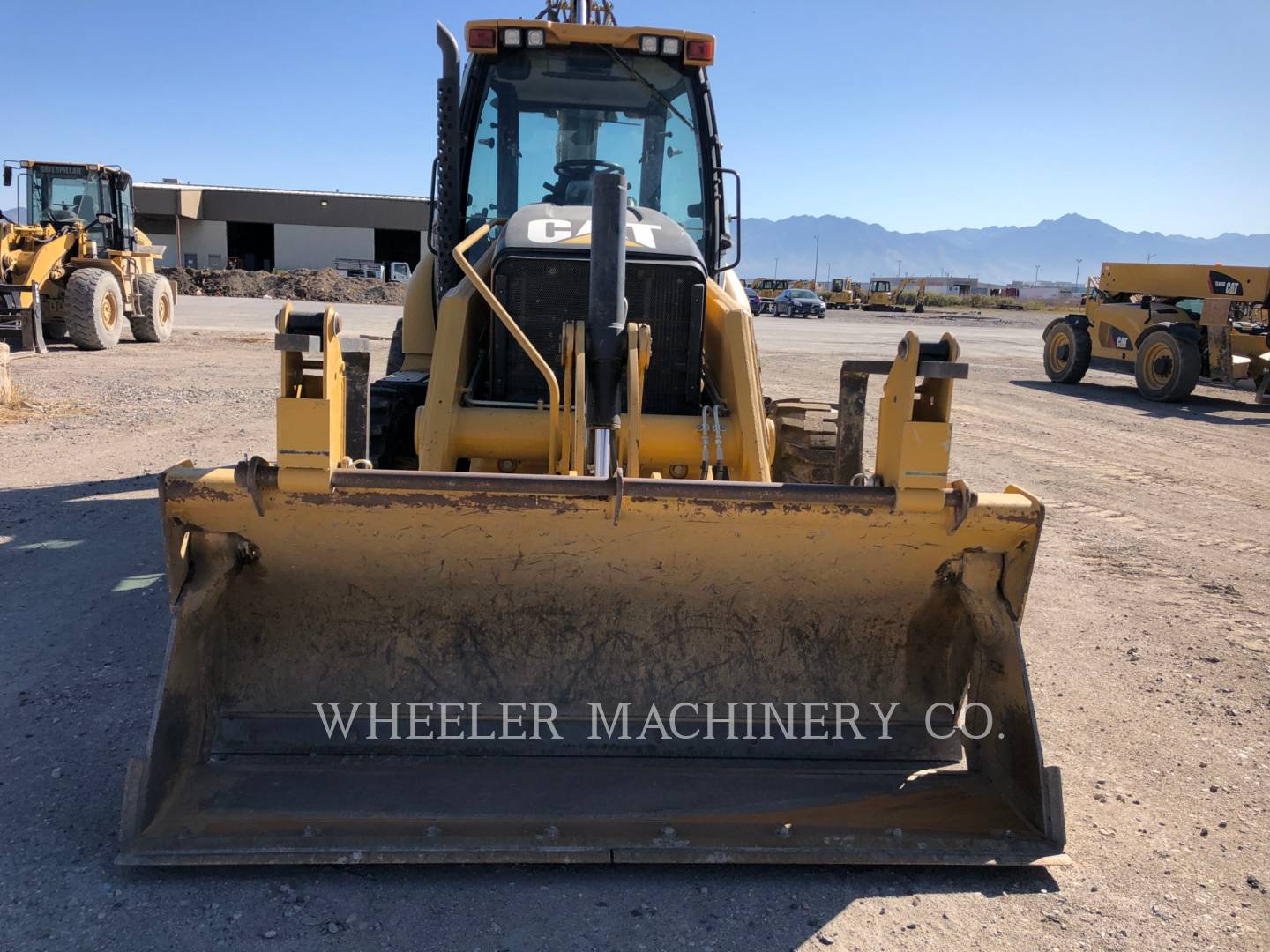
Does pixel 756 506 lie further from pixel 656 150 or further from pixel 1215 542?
pixel 1215 542

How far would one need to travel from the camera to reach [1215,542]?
705 cm

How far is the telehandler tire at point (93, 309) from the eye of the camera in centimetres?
1638

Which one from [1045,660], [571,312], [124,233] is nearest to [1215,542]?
[1045,660]

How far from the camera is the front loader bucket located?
2883 millimetres

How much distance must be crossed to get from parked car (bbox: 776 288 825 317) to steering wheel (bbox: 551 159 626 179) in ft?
134

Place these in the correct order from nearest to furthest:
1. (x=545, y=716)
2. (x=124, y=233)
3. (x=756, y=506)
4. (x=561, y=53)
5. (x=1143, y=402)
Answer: (x=756, y=506)
(x=545, y=716)
(x=561, y=53)
(x=1143, y=402)
(x=124, y=233)

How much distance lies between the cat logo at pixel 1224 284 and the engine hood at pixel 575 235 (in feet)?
49.4

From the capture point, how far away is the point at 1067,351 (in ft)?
60.3

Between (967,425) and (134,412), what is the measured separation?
9923 millimetres

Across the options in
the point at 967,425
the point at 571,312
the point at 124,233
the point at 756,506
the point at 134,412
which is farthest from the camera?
the point at 124,233

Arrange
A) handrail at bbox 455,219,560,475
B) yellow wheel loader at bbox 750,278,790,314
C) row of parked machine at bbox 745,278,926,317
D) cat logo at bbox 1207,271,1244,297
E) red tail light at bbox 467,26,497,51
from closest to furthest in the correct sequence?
1. handrail at bbox 455,219,560,475
2. red tail light at bbox 467,26,497,51
3. cat logo at bbox 1207,271,1244,297
4. row of parked machine at bbox 745,278,926,317
5. yellow wheel loader at bbox 750,278,790,314

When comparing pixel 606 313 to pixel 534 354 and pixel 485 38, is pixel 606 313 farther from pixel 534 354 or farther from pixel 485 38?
pixel 485 38

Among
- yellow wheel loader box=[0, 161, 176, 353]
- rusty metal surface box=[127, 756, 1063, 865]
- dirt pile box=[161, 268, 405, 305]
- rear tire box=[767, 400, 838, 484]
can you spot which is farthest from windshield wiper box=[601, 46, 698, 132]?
dirt pile box=[161, 268, 405, 305]

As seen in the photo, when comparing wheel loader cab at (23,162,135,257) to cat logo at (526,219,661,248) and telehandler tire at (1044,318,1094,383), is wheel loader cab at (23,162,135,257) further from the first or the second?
telehandler tire at (1044,318,1094,383)
